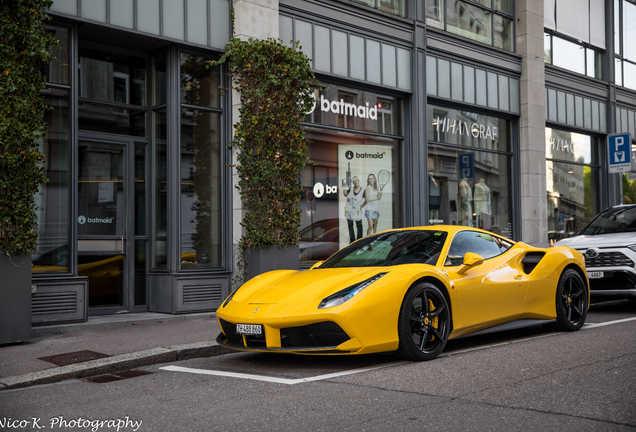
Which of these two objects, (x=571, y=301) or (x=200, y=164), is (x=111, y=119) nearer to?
(x=200, y=164)

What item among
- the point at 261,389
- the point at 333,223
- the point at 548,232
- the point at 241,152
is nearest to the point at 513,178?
the point at 548,232

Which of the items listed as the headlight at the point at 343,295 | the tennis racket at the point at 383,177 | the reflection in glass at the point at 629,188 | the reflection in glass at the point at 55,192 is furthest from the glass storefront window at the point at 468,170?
the headlight at the point at 343,295

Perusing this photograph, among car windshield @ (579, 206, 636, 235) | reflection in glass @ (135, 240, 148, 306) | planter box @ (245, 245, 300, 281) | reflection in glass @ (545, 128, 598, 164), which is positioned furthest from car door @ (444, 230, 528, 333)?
reflection in glass @ (545, 128, 598, 164)

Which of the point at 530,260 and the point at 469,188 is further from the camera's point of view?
the point at 469,188

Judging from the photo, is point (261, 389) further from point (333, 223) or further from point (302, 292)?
point (333, 223)

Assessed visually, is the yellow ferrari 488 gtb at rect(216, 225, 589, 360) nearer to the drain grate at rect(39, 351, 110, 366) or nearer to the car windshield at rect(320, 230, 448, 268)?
the car windshield at rect(320, 230, 448, 268)

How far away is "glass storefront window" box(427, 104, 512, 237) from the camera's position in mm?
14844

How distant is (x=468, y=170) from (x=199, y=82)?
7.34 metres

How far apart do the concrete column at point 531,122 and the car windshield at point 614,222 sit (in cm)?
507

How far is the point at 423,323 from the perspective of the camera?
20.8 feet

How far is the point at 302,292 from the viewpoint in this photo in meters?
6.19

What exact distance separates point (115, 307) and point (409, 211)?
21.4ft

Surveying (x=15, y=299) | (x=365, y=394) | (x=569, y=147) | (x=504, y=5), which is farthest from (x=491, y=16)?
(x=365, y=394)

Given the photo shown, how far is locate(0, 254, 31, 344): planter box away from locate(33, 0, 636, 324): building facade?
85cm
